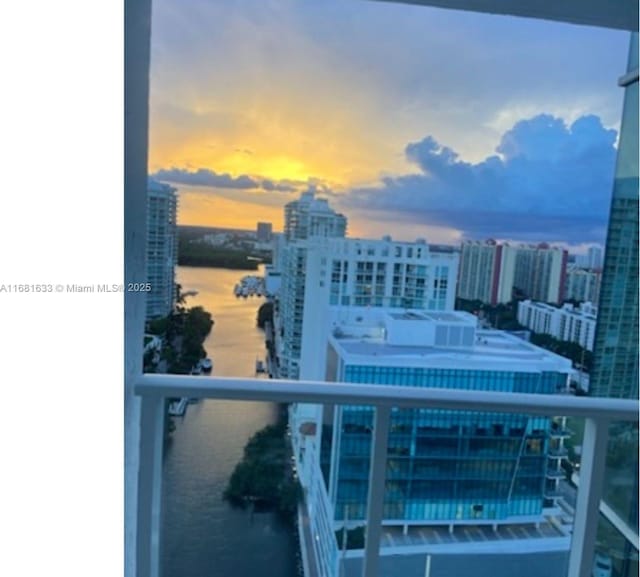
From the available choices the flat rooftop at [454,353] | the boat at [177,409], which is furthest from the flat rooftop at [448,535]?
the boat at [177,409]

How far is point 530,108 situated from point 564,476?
1.18 metres

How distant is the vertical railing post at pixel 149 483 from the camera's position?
55.4 inches

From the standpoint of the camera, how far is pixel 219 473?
1.53 metres

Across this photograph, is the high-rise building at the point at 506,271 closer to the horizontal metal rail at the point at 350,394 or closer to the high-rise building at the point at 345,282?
the high-rise building at the point at 345,282

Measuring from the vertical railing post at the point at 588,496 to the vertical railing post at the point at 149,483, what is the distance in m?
1.31

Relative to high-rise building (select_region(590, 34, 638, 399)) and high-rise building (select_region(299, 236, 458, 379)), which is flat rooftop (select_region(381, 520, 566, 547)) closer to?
high-rise building (select_region(590, 34, 638, 399))

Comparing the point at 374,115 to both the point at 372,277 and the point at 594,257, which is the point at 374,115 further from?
the point at 594,257

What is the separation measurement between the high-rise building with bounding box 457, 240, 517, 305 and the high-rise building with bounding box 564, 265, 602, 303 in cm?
20

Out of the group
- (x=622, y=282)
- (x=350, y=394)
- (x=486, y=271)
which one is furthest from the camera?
(x=622, y=282)

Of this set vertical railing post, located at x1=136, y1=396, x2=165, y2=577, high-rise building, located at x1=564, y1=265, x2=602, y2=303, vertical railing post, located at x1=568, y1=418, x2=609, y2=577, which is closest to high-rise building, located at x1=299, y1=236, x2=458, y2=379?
high-rise building, located at x1=564, y1=265, x2=602, y2=303

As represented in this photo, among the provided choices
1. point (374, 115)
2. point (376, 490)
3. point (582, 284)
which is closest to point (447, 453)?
point (376, 490)

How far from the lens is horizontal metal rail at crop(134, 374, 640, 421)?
4.50 feet

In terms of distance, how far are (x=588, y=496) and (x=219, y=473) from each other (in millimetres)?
1174
